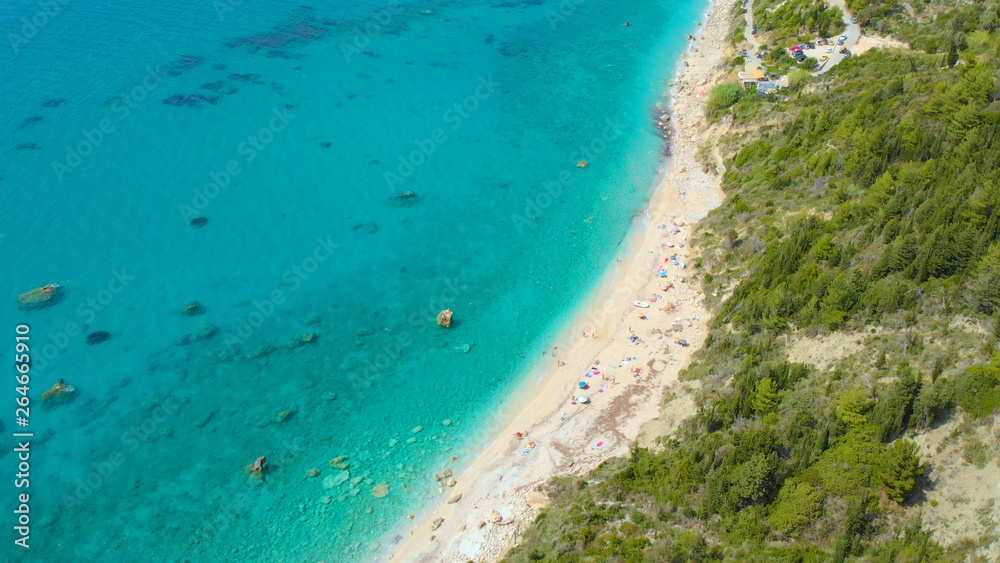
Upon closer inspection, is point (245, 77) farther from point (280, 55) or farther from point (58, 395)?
point (58, 395)

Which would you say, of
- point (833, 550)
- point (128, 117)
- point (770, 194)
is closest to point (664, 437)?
point (833, 550)

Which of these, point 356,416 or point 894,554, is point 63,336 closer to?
point 356,416

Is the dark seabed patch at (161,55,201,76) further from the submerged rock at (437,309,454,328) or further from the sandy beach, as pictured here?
the sandy beach

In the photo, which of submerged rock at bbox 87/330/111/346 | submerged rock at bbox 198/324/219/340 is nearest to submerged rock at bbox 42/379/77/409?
submerged rock at bbox 87/330/111/346

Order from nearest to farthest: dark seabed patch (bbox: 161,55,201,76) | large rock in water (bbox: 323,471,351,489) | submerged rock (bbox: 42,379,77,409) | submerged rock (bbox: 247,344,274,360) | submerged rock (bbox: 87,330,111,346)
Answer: large rock in water (bbox: 323,471,351,489) → submerged rock (bbox: 42,379,77,409) → submerged rock (bbox: 247,344,274,360) → submerged rock (bbox: 87,330,111,346) → dark seabed patch (bbox: 161,55,201,76)

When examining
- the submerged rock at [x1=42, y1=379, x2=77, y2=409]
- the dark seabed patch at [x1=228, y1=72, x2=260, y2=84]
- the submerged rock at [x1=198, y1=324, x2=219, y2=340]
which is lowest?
the submerged rock at [x1=42, y1=379, x2=77, y2=409]

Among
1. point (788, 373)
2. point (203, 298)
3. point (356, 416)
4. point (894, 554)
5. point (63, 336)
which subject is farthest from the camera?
point (203, 298)
